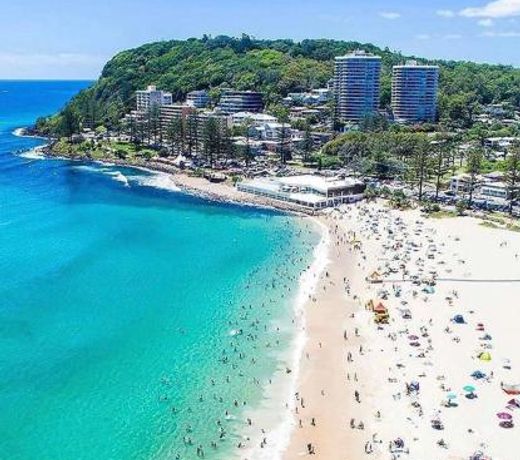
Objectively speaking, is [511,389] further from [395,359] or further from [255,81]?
[255,81]

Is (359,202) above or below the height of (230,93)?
below

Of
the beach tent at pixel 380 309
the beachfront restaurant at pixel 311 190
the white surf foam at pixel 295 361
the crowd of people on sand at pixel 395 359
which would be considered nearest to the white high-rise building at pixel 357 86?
the beachfront restaurant at pixel 311 190

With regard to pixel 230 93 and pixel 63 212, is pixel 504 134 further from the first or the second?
pixel 63 212

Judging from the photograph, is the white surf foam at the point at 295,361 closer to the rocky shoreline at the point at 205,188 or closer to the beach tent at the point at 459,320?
the beach tent at the point at 459,320

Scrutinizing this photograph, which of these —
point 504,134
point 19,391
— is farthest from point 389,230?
point 504,134

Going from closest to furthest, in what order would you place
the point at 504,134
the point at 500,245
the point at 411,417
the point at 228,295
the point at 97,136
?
the point at 411,417, the point at 228,295, the point at 500,245, the point at 504,134, the point at 97,136

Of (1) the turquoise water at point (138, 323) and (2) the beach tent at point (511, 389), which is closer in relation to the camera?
(1) the turquoise water at point (138, 323)

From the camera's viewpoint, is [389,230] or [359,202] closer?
[389,230]
